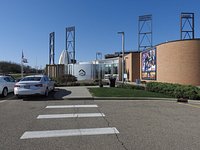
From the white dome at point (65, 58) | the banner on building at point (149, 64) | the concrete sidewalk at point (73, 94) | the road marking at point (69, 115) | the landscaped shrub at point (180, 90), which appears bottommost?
the road marking at point (69, 115)

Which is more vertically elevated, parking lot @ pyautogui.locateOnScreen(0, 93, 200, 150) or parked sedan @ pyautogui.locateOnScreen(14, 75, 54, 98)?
parked sedan @ pyautogui.locateOnScreen(14, 75, 54, 98)

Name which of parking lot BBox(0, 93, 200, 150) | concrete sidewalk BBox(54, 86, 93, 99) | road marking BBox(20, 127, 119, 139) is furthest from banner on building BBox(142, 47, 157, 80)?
road marking BBox(20, 127, 119, 139)

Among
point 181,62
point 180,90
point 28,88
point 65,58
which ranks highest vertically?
point 65,58

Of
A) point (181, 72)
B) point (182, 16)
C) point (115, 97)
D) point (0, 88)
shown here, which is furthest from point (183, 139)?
point (182, 16)

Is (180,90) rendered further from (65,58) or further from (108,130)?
(65,58)

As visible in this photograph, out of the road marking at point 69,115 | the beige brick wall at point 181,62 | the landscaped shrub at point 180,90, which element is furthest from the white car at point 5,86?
the beige brick wall at point 181,62

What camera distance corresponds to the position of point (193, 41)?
22.6 metres

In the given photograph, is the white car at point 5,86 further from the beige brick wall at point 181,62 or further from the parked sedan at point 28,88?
the beige brick wall at point 181,62

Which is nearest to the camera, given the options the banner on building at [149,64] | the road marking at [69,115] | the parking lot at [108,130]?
the parking lot at [108,130]

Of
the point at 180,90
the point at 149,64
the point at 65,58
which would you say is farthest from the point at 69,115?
the point at 65,58

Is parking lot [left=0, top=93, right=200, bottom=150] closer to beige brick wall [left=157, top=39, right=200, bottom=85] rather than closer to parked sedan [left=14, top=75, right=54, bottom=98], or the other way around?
parked sedan [left=14, top=75, right=54, bottom=98]

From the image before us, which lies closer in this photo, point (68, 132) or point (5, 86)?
point (68, 132)

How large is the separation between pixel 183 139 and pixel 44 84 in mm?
10678

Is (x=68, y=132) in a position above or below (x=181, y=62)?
below
